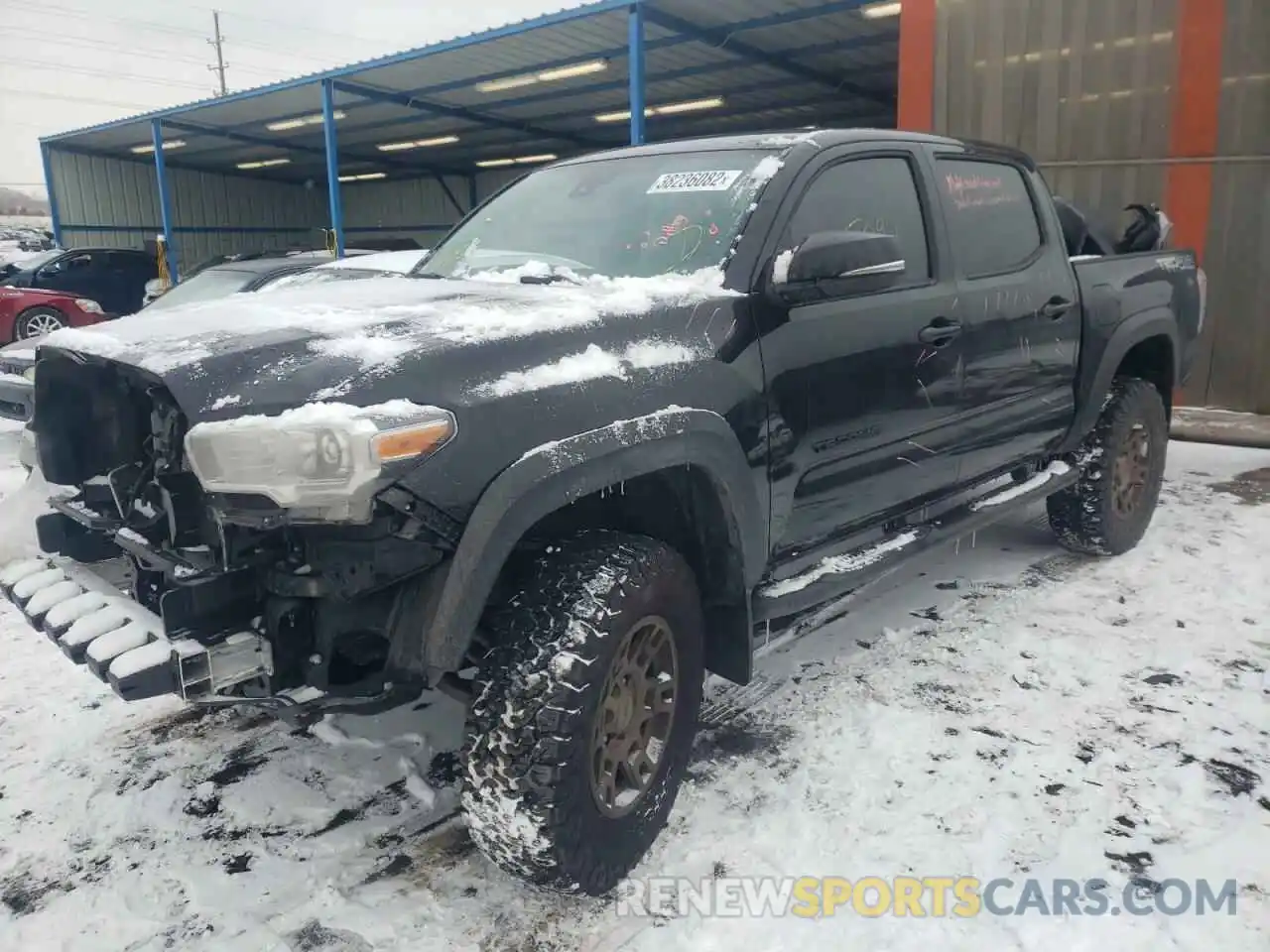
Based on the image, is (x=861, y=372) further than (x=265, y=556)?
Yes

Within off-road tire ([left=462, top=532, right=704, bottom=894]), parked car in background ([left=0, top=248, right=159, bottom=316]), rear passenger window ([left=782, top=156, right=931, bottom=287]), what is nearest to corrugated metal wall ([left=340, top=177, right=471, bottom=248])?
parked car in background ([left=0, top=248, right=159, bottom=316])

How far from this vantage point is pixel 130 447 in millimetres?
2389

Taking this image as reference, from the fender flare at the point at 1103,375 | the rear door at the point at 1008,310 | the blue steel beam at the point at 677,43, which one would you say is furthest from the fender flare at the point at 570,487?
the blue steel beam at the point at 677,43

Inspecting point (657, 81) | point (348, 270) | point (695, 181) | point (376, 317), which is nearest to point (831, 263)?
point (695, 181)

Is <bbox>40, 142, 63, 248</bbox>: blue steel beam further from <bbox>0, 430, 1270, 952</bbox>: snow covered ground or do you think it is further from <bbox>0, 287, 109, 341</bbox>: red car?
<bbox>0, 430, 1270, 952</bbox>: snow covered ground

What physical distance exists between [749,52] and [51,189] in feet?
61.1

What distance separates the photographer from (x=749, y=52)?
43.1 feet

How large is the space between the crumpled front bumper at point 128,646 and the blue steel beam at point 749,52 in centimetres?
1046

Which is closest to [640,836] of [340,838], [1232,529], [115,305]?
[340,838]

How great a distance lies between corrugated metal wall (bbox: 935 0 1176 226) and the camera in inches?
325

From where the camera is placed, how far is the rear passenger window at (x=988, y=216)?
11.9 feet

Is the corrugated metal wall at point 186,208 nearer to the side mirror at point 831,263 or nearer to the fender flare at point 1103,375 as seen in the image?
the fender flare at point 1103,375

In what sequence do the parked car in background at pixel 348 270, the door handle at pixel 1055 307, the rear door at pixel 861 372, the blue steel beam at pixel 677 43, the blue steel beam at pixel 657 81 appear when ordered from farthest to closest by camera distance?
1. the blue steel beam at pixel 657 81
2. the blue steel beam at pixel 677 43
3. the parked car in background at pixel 348 270
4. the door handle at pixel 1055 307
5. the rear door at pixel 861 372

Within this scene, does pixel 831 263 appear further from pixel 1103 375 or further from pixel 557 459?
pixel 1103 375
